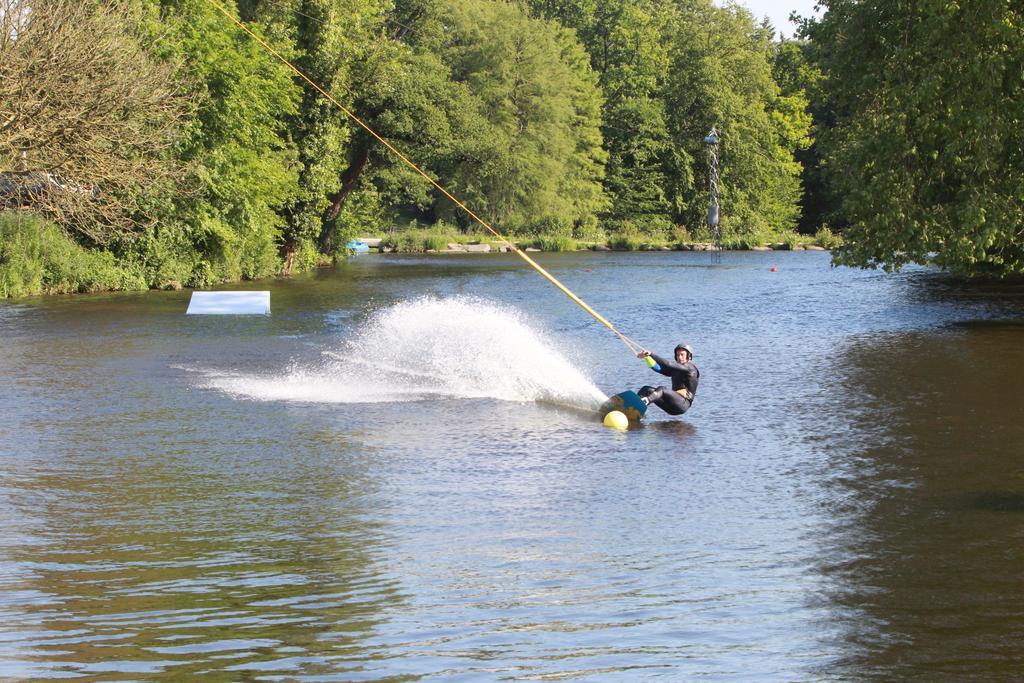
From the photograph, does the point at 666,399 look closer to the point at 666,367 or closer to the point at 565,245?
the point at 666,367

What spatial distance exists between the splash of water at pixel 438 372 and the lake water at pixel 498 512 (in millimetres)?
96

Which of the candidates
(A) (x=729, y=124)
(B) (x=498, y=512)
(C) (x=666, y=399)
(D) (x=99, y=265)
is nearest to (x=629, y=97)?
(A) (x=729, y=124)

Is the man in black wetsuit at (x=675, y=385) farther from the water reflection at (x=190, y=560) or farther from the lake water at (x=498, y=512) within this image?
the water reflection at (x=190, y=560)

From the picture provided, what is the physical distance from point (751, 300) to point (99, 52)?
2080 centimetres

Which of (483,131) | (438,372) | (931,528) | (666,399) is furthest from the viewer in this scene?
(483,131)

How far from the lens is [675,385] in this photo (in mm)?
17516

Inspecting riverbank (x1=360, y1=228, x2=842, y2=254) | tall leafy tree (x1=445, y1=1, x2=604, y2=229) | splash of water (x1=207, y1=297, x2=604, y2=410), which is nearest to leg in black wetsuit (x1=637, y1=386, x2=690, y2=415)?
splash of water (x1=207, y1=297, x2=604, y2=410)

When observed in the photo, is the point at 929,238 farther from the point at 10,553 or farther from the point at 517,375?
the point at 10,553

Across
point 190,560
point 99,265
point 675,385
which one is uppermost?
point 99,265

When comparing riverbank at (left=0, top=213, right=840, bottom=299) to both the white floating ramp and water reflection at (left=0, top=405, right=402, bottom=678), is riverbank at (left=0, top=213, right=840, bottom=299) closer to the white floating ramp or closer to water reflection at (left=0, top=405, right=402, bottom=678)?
the white floating ramp

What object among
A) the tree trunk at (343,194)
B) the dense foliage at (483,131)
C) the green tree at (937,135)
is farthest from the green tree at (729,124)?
the green tree at (937,135)

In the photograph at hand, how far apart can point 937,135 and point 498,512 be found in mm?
19710

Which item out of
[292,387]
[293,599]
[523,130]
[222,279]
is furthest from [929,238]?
[523,130]

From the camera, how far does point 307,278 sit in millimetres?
49750
